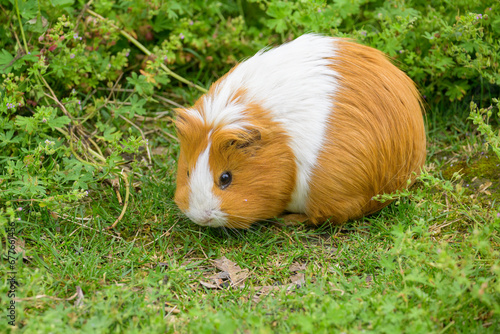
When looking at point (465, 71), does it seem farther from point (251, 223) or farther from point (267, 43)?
point (251, 223)

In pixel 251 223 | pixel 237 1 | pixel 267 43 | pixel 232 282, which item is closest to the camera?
pixel 232 282

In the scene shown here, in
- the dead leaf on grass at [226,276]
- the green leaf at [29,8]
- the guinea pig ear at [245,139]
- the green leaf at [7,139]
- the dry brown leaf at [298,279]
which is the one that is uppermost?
the green leaf at [29,8]

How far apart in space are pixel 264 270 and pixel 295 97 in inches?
44.4

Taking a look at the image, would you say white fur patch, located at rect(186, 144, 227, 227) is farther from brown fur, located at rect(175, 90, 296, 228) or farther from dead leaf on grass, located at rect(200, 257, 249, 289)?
dead leaf on grass, located at rect(200, 257, 249, 289)

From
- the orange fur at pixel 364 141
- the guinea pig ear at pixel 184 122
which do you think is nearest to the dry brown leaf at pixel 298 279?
the orange fur at pixel 364 141

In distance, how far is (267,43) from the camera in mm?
4980

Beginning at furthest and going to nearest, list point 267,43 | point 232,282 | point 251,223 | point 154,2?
point 267,43 < point 154,2 < point 251,223 < point 232,282

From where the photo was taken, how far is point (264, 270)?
11.1 ft

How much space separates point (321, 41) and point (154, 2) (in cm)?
161

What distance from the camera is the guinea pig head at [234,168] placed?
333cm

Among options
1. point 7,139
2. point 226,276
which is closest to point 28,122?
point 7,139

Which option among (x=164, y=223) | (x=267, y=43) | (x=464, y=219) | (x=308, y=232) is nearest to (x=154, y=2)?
(x=267, y=43)

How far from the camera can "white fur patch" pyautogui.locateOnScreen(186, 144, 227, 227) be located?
333 centimetres

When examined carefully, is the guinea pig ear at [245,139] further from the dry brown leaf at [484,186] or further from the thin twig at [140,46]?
the dry brown leaf at [484,186]
